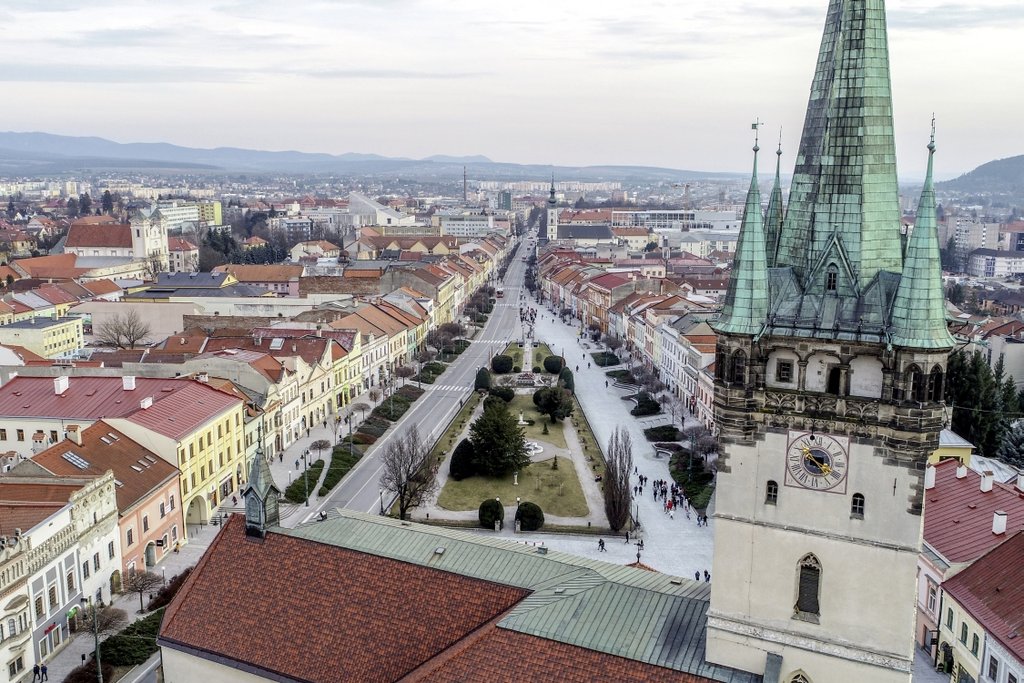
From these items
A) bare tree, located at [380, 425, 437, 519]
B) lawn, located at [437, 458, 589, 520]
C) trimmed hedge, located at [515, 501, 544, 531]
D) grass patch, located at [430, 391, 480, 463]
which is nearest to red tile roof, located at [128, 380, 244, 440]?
bare tree, located at [380, 425, 437, 519]

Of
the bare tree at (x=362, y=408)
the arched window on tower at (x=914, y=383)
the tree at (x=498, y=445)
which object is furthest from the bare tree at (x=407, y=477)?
the arched window on tower at (x=914, y=383)

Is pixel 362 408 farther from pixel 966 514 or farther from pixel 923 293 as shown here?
pixel 923 293

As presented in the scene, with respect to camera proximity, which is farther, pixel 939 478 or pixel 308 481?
pixel 308 481

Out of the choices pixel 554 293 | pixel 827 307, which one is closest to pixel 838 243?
pixel 827 307

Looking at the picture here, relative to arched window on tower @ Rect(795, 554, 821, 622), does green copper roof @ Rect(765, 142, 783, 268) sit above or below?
above

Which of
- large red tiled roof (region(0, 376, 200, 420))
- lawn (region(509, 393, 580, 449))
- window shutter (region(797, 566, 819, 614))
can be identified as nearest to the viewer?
window shutter (region(797, 566, 819, 614))

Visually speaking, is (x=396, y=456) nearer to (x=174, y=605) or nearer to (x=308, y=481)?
(x=308, y=481)

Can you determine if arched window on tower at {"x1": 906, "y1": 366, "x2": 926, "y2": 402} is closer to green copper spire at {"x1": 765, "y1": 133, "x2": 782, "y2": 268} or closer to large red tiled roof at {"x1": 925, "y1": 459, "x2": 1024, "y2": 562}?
green copper spire at {"x1": 765, "y1": 133, "x2": 782, "y2": 268}

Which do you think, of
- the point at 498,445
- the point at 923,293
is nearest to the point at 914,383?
the point at 923,293
